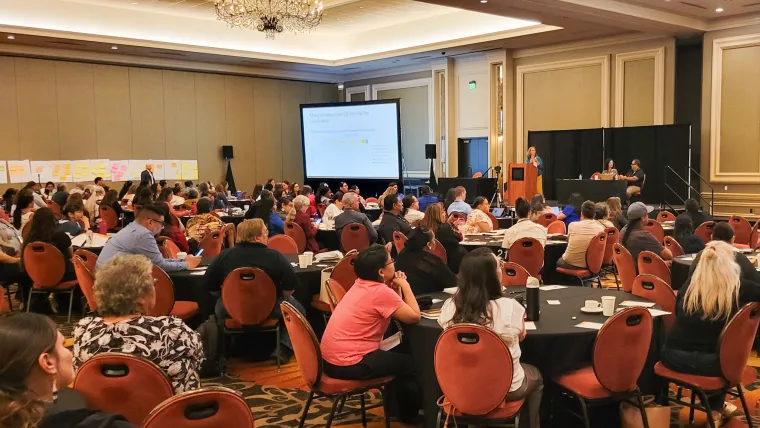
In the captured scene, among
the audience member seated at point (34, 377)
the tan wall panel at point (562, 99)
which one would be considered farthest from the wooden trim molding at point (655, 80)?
the audience member seated at point (34, 377)

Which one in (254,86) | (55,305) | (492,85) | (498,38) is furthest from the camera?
(254,86)

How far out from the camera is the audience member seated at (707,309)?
3840 mm

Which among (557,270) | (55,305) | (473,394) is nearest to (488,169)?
(557,270)

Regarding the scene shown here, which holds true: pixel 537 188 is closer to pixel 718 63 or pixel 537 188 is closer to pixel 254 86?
pixel 718 63

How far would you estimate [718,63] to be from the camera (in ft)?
46.8

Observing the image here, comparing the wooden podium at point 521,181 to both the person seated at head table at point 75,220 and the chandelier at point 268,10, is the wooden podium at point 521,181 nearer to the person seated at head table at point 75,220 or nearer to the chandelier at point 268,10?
the chandelier at point 268,10

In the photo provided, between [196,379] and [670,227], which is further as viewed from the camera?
[670,227]

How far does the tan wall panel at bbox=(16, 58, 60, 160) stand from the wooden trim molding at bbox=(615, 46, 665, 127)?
44.6 ft

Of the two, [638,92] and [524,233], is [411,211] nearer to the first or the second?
[524,233]

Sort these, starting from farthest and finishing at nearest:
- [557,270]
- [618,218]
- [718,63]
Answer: [718,63] → [618,218] → [557,270]

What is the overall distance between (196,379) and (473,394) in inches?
52.5

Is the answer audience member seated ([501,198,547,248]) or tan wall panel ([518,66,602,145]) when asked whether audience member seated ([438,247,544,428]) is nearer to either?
audience member seated ([501,198,547,248])

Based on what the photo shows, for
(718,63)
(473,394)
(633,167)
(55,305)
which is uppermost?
(718,63)

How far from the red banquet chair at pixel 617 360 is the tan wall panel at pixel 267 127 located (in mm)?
17946
